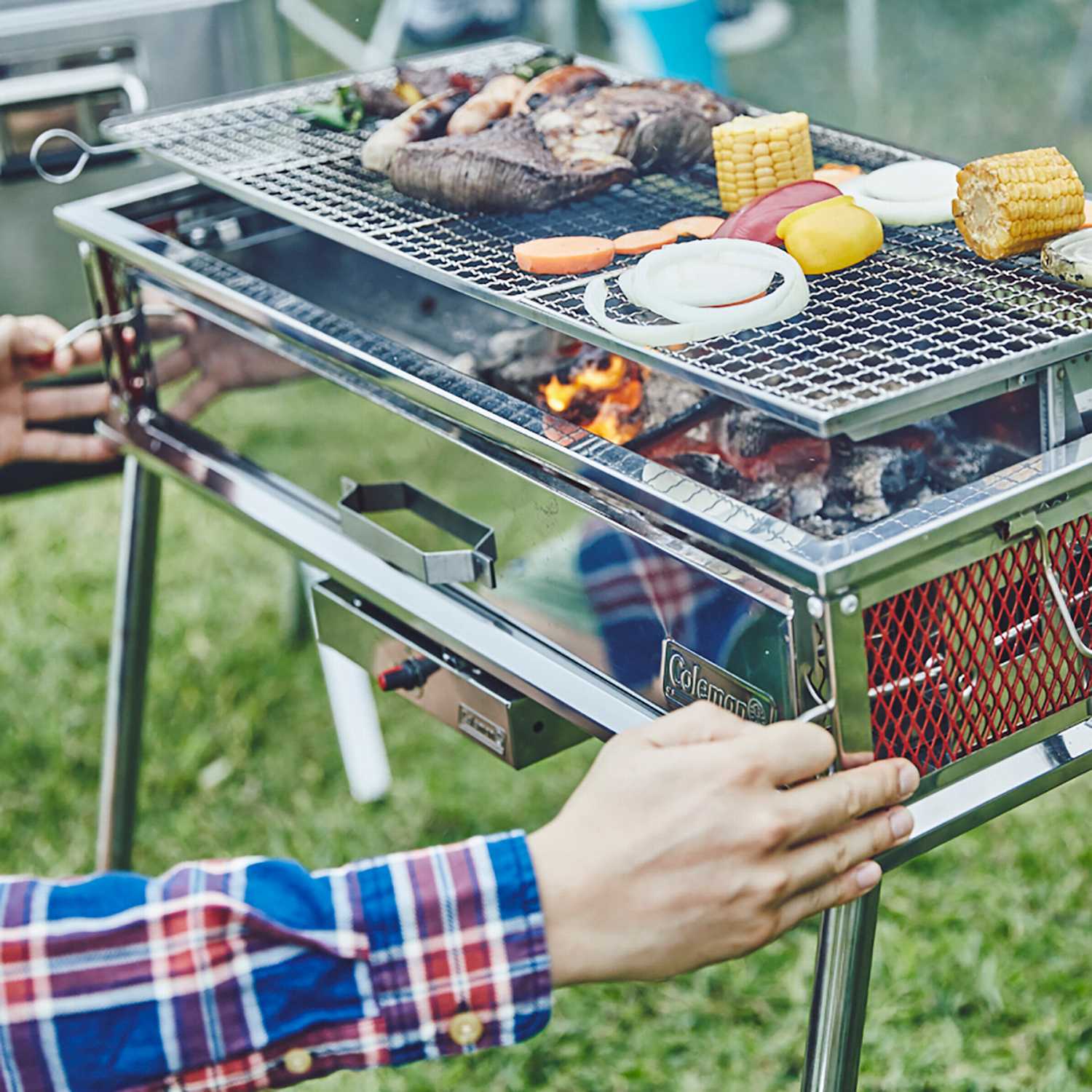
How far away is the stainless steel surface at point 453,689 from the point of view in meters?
1.54

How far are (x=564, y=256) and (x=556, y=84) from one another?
594 millimetres

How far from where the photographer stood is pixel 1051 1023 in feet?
7.25

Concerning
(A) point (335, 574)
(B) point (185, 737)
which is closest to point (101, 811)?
(B) point (185, 737)

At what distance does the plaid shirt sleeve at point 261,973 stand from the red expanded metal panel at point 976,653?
15.8 inches

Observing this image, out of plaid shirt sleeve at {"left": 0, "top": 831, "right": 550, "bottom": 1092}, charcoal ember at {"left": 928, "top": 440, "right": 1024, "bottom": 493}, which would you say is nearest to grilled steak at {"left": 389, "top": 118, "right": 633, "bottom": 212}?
charcoal ember at {"left": 928, "top": 440, "right": 1024, "bottom": 493}

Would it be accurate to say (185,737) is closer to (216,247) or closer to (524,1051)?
(524,1051)

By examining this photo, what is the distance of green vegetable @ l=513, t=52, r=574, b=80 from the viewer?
6.68 feet

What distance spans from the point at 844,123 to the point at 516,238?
5190mm

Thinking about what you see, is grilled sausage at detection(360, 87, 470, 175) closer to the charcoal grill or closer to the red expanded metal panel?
the charcoal grill

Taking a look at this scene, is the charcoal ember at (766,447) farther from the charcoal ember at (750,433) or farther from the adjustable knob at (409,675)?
the adjustable knob at (409,675)

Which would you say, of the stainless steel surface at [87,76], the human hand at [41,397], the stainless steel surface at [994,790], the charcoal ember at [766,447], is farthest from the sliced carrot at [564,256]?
the stainless steel surface at [87,76]

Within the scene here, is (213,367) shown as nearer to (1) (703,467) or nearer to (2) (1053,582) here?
(1) (703,467)

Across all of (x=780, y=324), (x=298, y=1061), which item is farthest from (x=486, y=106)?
(x=298, y=1061)

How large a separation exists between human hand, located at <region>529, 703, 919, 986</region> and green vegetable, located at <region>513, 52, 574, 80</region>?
129 cm
